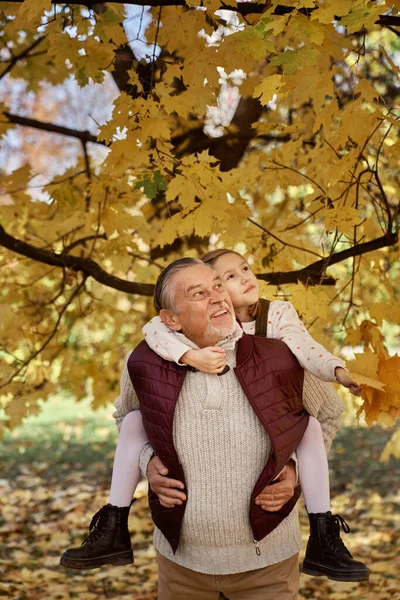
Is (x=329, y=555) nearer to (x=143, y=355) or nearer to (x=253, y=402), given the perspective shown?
(x=253, y=402)

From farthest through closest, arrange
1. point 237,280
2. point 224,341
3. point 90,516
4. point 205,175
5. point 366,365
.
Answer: point 90,516 → point 205,175 → point 237,280 → point 224,341 → point 366,365

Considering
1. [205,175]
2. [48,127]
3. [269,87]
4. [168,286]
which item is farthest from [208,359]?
[48,127]

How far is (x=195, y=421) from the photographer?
6.84 ft

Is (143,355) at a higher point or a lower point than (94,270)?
lower

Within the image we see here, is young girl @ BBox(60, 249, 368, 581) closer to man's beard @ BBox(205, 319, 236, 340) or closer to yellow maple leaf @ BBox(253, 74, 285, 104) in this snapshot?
man's beard @ BBox(205, 319, 236, 340)

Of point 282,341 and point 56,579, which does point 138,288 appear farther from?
point 56,579

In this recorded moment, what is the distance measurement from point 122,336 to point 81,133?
5.52 ft

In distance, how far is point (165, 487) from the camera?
6.84 ft

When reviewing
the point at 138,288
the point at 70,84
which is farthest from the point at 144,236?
the point at 70,84

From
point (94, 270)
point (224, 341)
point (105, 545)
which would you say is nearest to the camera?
point (224, 341)

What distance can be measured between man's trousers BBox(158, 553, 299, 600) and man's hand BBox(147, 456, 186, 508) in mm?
265

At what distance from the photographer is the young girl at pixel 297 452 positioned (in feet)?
6.77

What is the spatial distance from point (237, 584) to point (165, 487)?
0.37 m

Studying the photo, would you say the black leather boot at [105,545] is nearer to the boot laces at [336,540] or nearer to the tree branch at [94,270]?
the boot laces at [336,540]
